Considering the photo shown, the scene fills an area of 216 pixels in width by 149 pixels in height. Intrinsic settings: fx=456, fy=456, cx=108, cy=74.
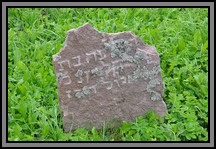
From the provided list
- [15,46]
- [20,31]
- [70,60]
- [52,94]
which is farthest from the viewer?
[20,31]

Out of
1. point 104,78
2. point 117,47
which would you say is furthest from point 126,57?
point 104,78

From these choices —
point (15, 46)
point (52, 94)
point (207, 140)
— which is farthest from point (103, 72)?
point (15, 46)

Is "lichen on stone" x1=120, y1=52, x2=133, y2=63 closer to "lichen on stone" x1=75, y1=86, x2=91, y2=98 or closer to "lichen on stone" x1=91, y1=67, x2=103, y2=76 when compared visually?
"lichen on stone" x1=91, y1=67, x2=103, y2=76

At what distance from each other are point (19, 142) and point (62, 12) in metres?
1.95

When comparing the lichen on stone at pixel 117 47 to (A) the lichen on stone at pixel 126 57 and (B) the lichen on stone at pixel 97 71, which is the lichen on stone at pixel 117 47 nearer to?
(A) the lichen on stone at pixel 126 57

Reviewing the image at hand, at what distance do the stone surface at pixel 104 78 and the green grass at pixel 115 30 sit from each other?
113mm

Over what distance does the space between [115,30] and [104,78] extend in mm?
1262

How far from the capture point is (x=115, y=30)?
14.9ft

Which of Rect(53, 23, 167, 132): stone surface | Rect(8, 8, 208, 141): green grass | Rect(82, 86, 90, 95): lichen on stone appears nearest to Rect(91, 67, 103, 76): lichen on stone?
Rect(53, 23, 167, 132): stone surface

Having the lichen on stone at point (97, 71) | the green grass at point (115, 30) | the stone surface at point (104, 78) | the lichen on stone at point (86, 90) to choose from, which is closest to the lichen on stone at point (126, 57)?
the stone surface at point (104, 78)

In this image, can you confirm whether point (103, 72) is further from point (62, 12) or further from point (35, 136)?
point (62, 12)

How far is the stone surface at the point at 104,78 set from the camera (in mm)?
3273

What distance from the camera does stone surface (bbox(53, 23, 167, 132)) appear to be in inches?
129

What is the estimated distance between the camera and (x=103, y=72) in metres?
3.35
